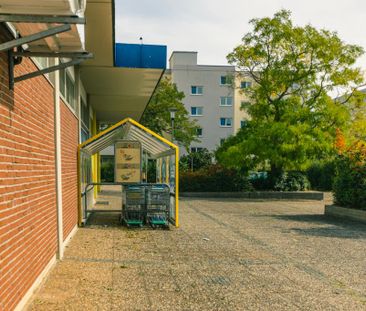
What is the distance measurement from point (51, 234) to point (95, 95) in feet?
40.4

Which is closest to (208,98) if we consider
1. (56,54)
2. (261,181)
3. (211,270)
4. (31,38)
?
(261,181)

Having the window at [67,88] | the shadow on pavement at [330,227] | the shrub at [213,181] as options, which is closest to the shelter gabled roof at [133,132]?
the window at [67,88]

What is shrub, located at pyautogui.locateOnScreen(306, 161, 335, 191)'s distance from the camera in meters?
31.6

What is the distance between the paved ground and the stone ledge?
1450 mm

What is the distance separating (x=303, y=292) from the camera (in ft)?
19.3

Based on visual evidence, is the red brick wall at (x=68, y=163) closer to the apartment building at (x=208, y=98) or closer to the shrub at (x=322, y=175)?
the shrub at (x=322, y=175)

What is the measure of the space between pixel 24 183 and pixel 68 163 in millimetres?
5102

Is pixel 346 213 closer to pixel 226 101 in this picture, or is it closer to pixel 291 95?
pixel 291 95

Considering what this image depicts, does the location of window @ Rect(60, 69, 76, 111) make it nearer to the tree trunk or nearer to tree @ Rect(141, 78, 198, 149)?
the tree trunk

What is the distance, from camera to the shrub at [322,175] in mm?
31628

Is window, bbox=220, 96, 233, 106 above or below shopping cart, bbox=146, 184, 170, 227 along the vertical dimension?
above

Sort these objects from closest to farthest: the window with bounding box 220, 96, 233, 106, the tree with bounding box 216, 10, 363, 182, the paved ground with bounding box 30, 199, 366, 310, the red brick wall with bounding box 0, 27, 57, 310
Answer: the red brick wall with bounding box 0, 27, 57, 310
the paved ground with bounding box 30, 199, 366, 310
the tree with bounding box 216, 10, 363, 182
the window with bounding box 220, 96, 233, 106

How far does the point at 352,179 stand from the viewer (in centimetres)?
1429

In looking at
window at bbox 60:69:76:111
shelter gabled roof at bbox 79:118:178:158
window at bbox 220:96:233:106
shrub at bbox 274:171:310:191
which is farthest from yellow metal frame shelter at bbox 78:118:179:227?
window at bbox 220:96:233:106
